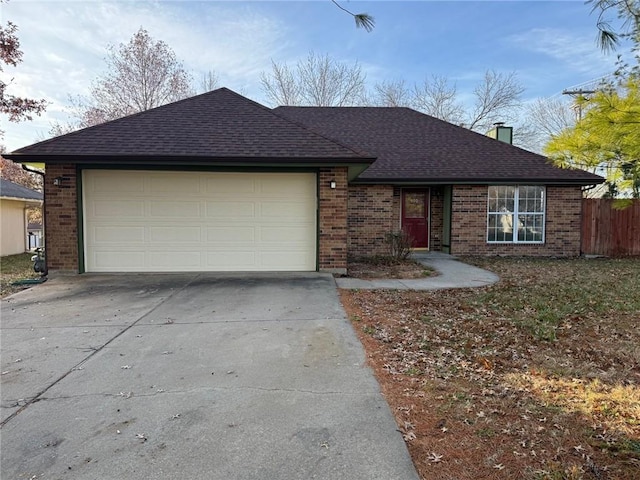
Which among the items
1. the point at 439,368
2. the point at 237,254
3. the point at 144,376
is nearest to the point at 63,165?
the point at 237,254

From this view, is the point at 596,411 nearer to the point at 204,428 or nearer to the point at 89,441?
the point at 204,428

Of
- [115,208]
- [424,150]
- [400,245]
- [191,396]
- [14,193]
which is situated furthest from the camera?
[14,193]

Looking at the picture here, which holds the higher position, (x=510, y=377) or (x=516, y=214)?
(x=516, y=214)

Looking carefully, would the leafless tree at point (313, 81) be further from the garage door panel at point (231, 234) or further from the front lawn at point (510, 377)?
the front lawn at point (510, 377)

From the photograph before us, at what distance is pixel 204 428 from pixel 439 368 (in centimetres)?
231

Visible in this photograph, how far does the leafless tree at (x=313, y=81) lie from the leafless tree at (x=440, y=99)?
16.7 ft

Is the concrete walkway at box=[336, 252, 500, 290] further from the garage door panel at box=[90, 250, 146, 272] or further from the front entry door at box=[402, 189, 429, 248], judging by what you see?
the garage door panel at box=[90, 250, 146, 272]

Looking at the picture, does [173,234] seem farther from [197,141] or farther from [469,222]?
[469,222]

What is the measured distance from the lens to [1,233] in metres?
13.7

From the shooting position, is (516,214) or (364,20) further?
(516,214)

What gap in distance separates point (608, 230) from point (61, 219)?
1597 cm

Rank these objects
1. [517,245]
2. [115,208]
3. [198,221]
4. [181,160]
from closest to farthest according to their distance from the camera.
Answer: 1. [181,160]
2. [115,208]
3. [198,221]
4. [517,245]

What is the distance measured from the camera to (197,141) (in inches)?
339

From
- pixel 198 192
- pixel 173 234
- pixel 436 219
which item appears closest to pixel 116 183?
pixel 173 234
